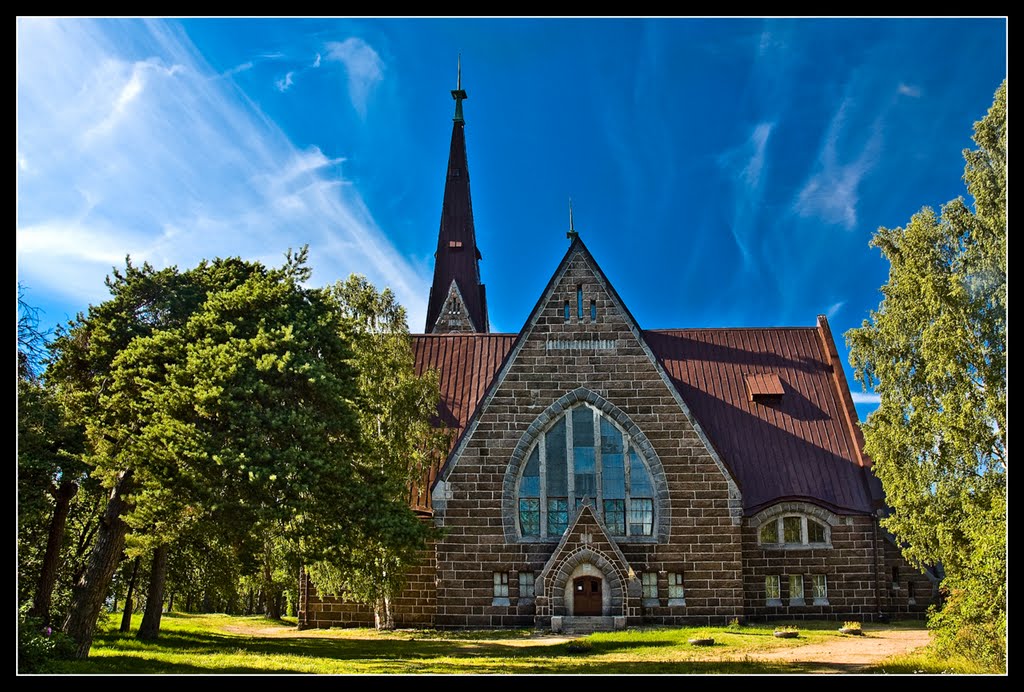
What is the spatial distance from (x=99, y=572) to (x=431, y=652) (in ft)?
24.7

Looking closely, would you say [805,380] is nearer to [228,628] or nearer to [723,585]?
[723,585]

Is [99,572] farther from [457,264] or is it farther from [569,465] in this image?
[457,264]

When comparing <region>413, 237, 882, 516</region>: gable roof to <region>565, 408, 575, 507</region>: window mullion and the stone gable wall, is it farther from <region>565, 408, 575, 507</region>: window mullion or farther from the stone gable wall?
<region>565, 408, 575, 507</region>: window mullion

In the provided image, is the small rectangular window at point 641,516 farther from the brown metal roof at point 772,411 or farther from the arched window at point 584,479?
the brown metal roof at point 772,411

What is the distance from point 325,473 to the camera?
18.2 meters

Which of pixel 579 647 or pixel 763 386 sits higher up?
pixel 763 386

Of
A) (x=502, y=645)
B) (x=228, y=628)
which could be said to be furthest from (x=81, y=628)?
(x=228, y=628)

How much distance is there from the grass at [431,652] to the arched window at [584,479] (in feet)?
11.2

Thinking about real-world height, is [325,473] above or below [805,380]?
below

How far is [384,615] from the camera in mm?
26016

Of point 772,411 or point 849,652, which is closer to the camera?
point 849,652

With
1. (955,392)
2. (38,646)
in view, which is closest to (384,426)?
(38,646)

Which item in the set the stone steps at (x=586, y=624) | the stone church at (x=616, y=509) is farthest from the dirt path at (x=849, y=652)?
the stone steps at (x=586, y=624)

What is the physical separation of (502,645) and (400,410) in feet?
24.2
